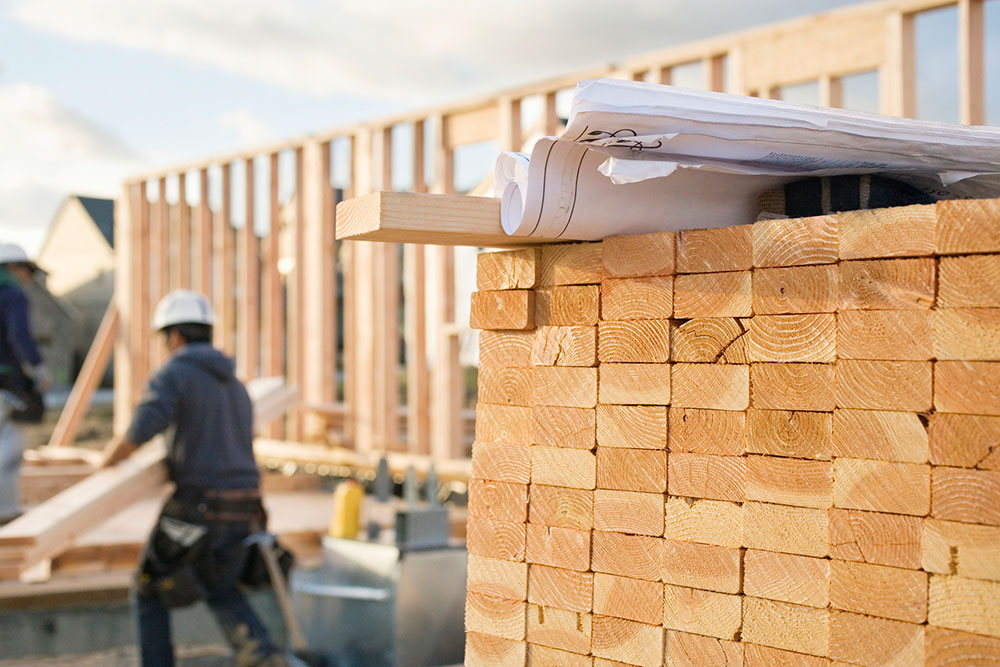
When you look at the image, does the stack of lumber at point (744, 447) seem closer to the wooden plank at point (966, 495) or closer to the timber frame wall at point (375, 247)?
the wooden plank at point (966, 495)

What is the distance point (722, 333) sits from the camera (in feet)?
6.57

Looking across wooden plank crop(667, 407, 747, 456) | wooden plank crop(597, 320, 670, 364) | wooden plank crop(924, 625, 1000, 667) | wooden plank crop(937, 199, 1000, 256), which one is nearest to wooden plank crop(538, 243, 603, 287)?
wooden plank crop(597, 320, 670, 364)

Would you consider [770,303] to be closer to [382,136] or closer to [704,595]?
[704,595]

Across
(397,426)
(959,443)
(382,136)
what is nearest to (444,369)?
(397,426)

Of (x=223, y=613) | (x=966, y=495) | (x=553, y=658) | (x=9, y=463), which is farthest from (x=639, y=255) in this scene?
(x=9, y=463)

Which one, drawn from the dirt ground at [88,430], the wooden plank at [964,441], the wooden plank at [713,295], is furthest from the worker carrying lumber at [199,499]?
the dirt ground at [88,430]

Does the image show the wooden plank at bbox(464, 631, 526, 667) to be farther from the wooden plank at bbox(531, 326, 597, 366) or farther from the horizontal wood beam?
the horizontal wood beam

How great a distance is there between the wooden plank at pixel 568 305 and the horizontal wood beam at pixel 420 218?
19 centimetres

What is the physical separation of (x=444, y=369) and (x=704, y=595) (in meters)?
6.45

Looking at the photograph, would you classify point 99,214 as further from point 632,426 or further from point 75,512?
point 632,426

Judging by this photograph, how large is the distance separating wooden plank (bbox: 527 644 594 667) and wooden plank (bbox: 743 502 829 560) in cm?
45

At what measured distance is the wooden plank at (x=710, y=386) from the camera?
1.96 m

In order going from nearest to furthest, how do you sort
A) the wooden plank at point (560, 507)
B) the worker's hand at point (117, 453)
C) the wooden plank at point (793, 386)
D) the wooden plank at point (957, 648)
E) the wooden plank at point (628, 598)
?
1. the wooden plank at point (957, 648)
2. the wooden plank at point (793, 386)
3. the wooden plank at point (628, 598)
4. the wooden plank at point (560, 507)
5. the worker's hand at point (117, 453)

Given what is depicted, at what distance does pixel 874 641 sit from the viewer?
5.90 ft
